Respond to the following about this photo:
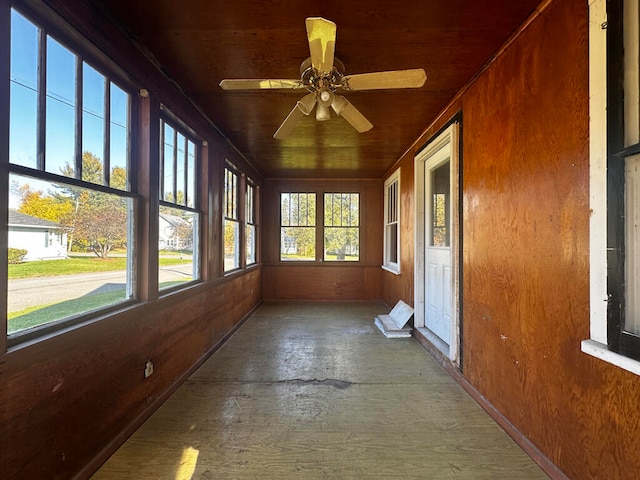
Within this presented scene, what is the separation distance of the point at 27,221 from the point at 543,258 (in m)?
2.57

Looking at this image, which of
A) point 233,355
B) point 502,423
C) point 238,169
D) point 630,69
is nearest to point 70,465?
point 233,355

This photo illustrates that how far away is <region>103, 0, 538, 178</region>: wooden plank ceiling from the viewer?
171cm

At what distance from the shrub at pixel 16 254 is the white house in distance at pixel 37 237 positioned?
0.01m

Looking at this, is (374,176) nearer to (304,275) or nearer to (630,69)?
(304,275)

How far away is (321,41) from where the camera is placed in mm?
1630

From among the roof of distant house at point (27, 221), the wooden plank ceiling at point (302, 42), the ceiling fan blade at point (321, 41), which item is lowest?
the roof of distant house at point (27, 221)

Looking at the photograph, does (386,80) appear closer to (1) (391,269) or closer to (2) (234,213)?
(2) (234,213)

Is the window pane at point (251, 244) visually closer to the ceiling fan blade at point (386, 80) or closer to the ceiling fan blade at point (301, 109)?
the ceiling fan blade at point (301, 109)

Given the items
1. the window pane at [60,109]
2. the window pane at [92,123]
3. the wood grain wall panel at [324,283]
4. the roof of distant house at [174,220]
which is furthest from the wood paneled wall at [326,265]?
the window pane at [60,109]

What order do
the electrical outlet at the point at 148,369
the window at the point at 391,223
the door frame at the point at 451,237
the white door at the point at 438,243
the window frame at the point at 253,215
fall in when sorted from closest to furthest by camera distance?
the electrical outlet at the point at 148,369
the door frame at the point at 451,237
the white door at the point at 438,243
the window at the point at 391,223
the window frame at the point at 253,215

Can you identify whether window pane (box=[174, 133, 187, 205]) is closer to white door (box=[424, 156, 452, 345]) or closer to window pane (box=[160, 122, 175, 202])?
window pane (box=[160, 122, 175, 202])

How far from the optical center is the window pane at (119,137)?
194 cm

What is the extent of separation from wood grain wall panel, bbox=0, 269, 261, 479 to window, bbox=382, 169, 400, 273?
3706mm

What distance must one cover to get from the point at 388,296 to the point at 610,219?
452cm
